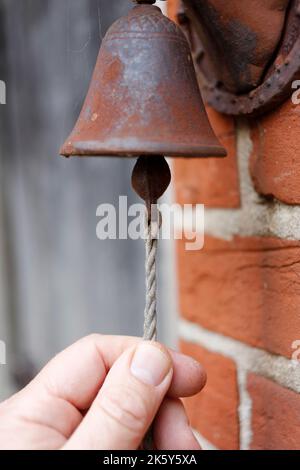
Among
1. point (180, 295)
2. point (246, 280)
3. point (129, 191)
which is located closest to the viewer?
point (246, 280)

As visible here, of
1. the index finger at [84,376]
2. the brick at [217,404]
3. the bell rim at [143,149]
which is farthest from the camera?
the brick at [217,404]

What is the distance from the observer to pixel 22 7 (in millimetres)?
1163

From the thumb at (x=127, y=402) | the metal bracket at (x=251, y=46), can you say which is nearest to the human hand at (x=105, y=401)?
the thumb at (x=127, y=402)

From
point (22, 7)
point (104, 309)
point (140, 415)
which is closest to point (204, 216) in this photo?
point (140, 415)

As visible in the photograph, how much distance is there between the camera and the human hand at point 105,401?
0.45m

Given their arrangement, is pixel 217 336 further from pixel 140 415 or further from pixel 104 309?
pixel 104 309

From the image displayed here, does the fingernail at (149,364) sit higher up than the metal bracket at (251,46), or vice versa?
the metal bracket at (251,46)

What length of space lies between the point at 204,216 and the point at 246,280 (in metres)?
0.11

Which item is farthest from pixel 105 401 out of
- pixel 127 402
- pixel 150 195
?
pixel 150 195

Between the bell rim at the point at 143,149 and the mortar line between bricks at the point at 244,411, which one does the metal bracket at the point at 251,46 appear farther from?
the mortar line between bricks at the point at 244,411

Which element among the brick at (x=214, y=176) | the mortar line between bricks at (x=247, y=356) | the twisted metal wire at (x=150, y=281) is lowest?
the mortar line between bricks at (x=247, y=356)

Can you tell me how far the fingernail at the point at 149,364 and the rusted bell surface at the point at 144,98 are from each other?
158mm

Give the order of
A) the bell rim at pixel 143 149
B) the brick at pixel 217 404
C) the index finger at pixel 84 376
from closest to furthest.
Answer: the bell rim at pixel 143 149, the index finger at pixel 84 376, the brick at pixel 217 404

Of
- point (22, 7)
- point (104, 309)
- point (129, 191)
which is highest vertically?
point (22, 7)
